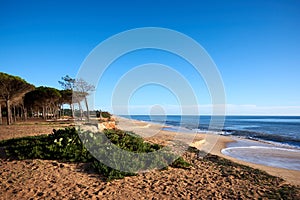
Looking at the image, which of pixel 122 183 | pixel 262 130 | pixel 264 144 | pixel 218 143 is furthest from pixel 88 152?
pixel 262 130

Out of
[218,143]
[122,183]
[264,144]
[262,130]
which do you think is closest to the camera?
[122,183]

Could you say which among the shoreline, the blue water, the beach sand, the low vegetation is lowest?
the blue water

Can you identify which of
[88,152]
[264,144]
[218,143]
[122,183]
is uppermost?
[88,152]

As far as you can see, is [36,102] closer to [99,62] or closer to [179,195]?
[99,62]

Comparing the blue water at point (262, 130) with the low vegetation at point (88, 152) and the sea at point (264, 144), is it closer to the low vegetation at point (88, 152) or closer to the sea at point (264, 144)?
the sea at point (264, 144)

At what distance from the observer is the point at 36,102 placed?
4425 centimetres

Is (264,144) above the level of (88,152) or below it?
below

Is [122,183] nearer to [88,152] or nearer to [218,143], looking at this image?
[88,152]

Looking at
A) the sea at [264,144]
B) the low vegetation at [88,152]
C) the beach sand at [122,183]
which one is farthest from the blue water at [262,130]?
Answer: the low vegetation at [88,152]

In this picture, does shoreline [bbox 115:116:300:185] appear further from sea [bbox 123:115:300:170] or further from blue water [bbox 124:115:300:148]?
blue water [bbox 124:115:300:148]

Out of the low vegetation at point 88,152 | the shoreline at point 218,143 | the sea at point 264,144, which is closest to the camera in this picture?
the low vegetation at point 88,152

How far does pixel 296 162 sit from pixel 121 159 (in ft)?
40.0

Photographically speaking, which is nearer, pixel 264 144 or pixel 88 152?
pixel 88 152

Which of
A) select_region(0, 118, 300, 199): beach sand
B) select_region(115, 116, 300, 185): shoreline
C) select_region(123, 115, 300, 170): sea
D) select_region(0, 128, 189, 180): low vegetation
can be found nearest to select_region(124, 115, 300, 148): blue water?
select_region(123, 115, 300, 170): sea
